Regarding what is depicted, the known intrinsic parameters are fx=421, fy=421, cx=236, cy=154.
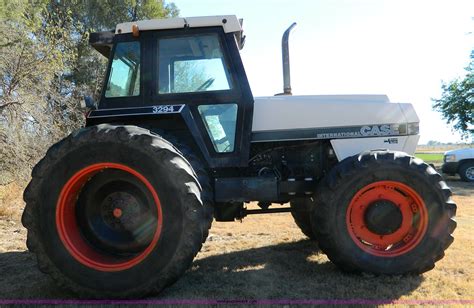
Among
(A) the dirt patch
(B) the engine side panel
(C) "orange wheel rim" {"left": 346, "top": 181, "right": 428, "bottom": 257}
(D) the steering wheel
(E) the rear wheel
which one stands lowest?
(E) the rear wheel

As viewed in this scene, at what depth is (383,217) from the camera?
3.69 metres

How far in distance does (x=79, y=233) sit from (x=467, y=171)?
14.2 metres

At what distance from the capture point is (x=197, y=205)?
320cm

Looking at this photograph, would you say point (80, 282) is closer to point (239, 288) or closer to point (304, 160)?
point (239, 288)

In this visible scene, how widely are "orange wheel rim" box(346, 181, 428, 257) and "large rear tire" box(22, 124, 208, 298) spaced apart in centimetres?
139

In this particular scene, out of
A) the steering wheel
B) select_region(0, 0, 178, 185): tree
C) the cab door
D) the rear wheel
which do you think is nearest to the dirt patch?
the cab door

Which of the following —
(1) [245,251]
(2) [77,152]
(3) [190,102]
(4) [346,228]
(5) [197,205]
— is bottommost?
(1) [245,251]

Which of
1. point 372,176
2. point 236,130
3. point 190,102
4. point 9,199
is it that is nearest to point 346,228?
point 372,176

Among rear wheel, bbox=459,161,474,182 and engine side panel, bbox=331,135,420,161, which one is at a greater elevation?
engine side panel, bbox=331,135,420,161

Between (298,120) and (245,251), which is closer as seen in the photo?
(298,120)

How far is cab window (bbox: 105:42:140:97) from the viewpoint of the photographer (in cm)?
407

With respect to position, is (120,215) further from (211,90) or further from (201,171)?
(211,90)

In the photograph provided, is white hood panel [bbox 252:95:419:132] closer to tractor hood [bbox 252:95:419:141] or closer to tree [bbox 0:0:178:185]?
tractor hood [bbox 252:95:419:141]

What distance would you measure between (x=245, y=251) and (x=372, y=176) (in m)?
1.79
